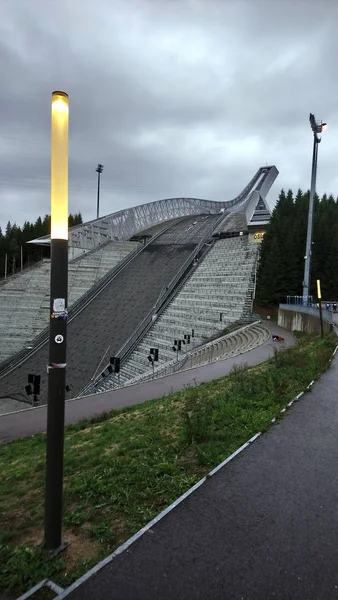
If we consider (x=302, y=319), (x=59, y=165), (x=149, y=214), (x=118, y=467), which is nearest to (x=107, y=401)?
(x=118, y=467)

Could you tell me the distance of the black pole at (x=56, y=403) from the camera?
3756 millimetres

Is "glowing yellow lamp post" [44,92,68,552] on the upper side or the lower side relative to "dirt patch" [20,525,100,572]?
upper

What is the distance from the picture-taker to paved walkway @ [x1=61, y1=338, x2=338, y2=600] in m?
3.26

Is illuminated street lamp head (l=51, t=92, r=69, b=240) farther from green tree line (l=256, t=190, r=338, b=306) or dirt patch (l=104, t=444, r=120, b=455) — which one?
green tree line (l=256, t=190, r=338, b=306)

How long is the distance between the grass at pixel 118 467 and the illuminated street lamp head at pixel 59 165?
3.18 metres

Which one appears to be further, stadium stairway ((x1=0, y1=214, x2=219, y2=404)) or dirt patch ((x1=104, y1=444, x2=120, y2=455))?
stadium stairway ((x1=0, y1=214, x2=219, y2=404))

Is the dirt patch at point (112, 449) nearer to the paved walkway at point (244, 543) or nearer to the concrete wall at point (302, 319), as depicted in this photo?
the paved walkway at point (244, 543)

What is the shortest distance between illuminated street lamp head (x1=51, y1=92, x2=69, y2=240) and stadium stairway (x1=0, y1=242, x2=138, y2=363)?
4093 cm

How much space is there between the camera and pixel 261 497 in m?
4.75

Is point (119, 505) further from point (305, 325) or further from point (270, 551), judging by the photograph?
point (305, 325)

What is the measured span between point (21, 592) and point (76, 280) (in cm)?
5155

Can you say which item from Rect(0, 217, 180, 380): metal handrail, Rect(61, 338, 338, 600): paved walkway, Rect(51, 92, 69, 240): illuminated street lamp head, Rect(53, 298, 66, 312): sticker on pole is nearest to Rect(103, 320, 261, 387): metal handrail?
Rect(0, 217, 180, 380): metal handrail

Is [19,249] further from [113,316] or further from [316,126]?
[316,126]

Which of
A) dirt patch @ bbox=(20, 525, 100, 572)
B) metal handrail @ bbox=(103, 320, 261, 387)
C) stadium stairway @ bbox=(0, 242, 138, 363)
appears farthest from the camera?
stadium stairway @ bbox=(0, 242, 138, 363)
